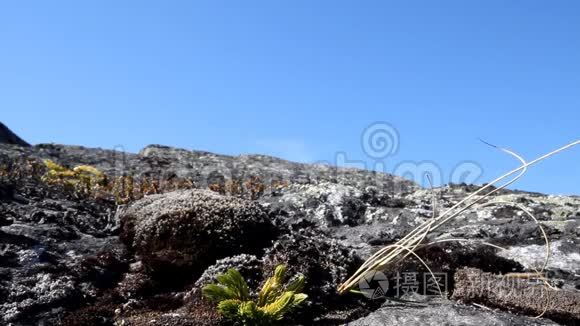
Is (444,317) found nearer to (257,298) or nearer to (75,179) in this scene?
(257,298)

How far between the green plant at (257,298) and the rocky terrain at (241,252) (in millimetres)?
285

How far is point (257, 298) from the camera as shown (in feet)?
24.7

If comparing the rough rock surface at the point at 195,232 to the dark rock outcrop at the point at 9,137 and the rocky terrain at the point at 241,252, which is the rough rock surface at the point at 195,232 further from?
the dark rock outcrop at the point at 9,137

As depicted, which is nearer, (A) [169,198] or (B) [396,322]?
(B) [396,322]

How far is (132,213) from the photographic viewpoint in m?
10.8

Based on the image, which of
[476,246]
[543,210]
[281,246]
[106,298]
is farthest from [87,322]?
[543,210]

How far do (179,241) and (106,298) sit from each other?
1.38 meters

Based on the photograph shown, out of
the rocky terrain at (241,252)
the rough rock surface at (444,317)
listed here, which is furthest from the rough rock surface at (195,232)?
the rough rock surface at (444,317)

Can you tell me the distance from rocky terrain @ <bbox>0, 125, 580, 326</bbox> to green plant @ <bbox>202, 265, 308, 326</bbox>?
29 centimetres

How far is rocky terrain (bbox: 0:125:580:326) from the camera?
766 centimetres

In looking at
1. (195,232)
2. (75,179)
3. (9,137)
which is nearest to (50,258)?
(195,232)

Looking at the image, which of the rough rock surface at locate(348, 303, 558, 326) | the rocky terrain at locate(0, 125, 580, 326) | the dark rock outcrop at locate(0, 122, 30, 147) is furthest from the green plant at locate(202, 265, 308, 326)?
the dark rock outcrop at locate(0, 122, 30, 147)

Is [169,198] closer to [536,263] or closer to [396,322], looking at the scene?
[396,322]

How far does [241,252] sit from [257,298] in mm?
1819
